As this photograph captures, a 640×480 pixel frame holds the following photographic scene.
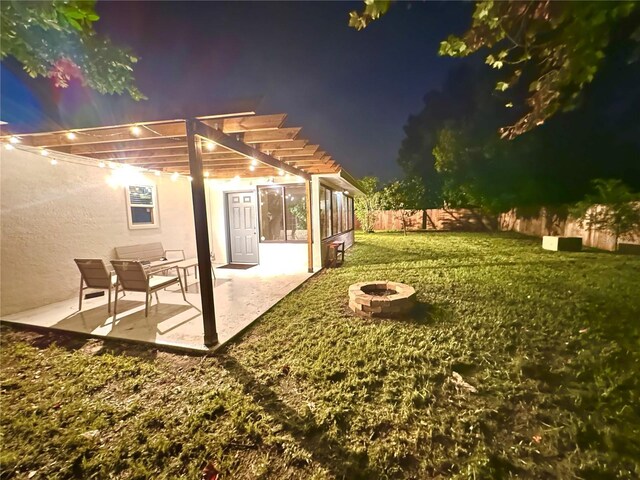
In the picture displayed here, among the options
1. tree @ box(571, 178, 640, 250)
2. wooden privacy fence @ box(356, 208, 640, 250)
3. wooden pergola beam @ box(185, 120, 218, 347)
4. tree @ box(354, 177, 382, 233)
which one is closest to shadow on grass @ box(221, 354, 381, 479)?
wooden pergola beam @ box(185, 120, 218, 347)

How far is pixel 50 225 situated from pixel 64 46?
3177mm

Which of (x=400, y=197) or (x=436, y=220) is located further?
(x=400, y=197)

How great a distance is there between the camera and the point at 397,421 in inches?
78.1

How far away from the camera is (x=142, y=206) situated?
21.6ft

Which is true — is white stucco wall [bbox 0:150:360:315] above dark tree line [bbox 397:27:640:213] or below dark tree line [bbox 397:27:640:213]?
below

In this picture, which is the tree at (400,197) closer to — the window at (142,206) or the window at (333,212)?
the window at (333,212)

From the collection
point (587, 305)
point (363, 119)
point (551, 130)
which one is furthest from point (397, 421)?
point (363, 119)

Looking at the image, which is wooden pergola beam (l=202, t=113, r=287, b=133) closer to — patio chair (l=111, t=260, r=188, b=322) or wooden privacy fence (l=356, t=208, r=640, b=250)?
patio chair (l=111, t=260, r=188, b=322)

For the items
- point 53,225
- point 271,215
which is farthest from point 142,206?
point 271,215

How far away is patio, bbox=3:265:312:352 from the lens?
3447mm

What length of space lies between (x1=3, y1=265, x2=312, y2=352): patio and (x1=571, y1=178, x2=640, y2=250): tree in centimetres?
985

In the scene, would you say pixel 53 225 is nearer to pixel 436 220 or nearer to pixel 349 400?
pixel 349 400

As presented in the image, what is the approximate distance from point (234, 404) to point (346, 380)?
1019 millimetres

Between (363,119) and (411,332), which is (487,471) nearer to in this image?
(411,332)
